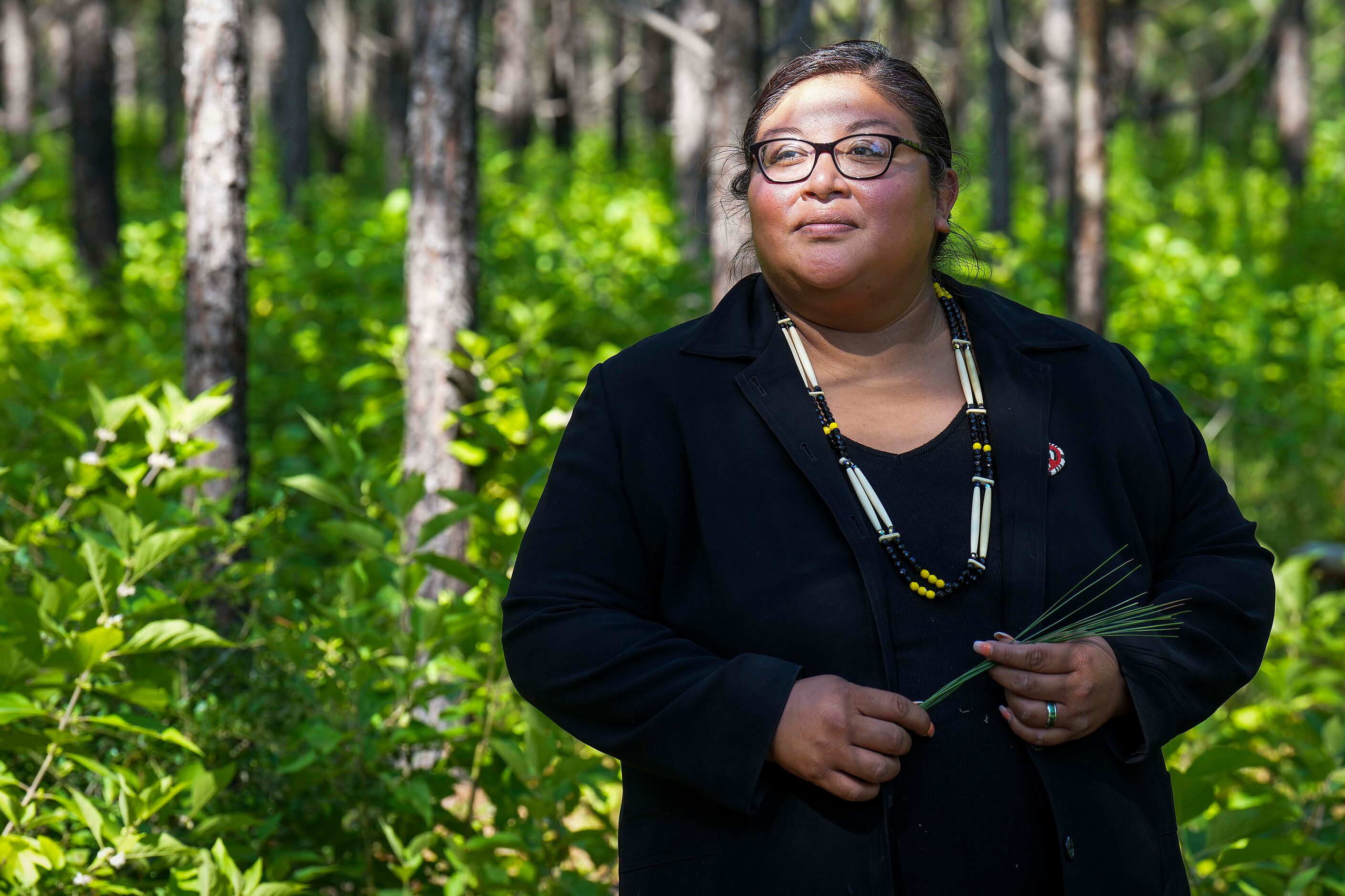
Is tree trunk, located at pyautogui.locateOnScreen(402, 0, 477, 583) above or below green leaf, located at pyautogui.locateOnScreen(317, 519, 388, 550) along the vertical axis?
above

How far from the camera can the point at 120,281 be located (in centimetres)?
791

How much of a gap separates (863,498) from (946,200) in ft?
1.85

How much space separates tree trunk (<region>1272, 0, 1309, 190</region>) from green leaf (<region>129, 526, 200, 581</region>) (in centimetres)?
1602

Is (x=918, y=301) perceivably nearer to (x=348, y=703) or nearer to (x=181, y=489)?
(x=348, y=703)

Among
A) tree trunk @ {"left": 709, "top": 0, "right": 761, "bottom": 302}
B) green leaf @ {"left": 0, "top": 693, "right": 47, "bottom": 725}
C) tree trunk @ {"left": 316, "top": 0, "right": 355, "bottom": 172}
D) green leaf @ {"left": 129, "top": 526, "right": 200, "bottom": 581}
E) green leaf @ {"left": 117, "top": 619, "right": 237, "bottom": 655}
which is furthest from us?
tree trunk @ {"left": 316, "top": 0, "right": 355, "bottom": 172}

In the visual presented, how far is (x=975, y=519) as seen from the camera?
1756 mm

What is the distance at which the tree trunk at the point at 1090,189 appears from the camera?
6.58m

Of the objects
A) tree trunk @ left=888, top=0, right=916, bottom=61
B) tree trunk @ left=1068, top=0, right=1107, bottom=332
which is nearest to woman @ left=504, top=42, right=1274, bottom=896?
tree trunk @ left=1068, top=0, right=1107, bottom=332

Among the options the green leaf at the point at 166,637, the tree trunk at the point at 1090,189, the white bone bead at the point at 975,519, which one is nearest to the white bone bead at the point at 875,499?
A: the white bone bead at the point at 975,519

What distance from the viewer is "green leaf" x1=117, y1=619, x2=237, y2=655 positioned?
232 cm

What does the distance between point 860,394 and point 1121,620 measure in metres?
0.50

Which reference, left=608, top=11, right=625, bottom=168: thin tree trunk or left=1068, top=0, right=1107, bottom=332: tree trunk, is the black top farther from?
left=608, top=11, right=625, bottom=168: thin tree trunk

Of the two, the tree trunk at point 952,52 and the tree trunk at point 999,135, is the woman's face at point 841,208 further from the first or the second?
the tree trunk at point 952,52

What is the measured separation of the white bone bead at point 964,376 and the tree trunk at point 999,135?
9.91 meters
